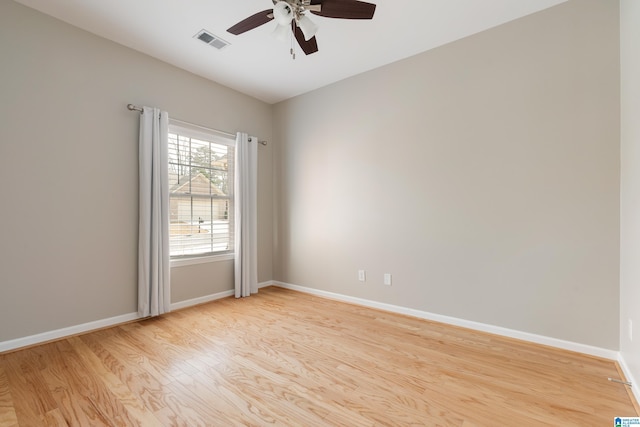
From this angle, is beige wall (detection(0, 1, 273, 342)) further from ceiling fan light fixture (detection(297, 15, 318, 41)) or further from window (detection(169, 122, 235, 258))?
ceiling fan light fixture (detection(297, 15, 318, 41))

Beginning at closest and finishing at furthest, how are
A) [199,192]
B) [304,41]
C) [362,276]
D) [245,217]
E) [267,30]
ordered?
1. [304,41]
2. [267,30]
3. [362,276]
4. [199,192]
5. [245,217]

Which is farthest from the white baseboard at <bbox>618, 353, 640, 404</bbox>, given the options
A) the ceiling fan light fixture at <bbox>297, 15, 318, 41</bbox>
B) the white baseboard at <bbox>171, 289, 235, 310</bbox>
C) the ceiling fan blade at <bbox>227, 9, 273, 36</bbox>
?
the white baseboard at <bbox>171, 289, 235, 310</bbox>

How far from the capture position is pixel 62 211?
8.29 feet

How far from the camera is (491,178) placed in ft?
8.57

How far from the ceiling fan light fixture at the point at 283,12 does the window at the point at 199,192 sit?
2.05 meters

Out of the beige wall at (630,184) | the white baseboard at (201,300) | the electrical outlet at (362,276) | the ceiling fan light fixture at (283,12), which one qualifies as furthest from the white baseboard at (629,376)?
the white baseboard at (201,300)

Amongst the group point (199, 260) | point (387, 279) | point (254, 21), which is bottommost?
point (387, 279)

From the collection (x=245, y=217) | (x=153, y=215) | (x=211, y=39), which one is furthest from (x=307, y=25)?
(x=245, y=217)

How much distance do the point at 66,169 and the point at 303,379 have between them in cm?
278

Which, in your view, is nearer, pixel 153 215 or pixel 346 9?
pixel 346 9

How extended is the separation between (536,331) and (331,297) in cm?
220

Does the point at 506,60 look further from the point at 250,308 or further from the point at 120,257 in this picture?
the point at 120,257

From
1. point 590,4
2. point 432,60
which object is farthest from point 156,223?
point 590,4

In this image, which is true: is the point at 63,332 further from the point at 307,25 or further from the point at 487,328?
the point at 487,328
